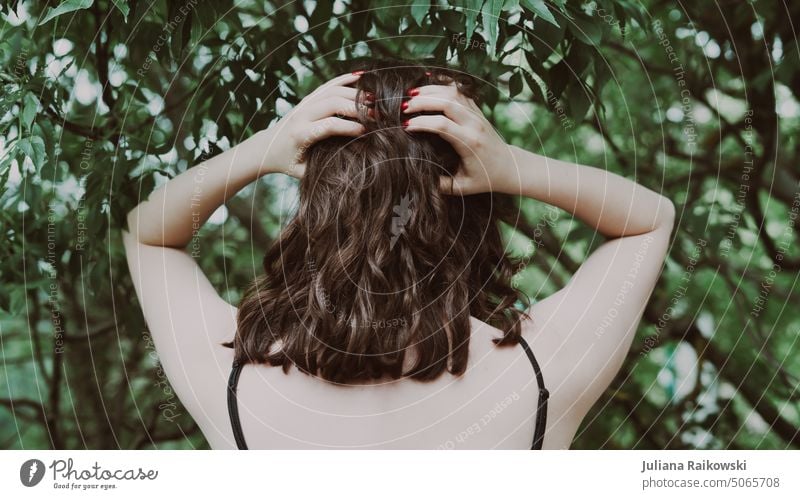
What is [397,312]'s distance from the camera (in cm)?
53

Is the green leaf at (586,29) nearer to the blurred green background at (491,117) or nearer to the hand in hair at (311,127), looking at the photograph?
the blurred green background at (491,117)

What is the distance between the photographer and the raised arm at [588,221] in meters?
0.52

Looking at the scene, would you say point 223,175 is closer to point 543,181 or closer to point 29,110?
point 29,110

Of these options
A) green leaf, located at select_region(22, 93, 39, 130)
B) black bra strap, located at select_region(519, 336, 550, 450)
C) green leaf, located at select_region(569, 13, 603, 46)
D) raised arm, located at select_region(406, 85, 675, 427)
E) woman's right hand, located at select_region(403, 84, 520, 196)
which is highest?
green leaf, located at select_region(569, 13, 603, 46)

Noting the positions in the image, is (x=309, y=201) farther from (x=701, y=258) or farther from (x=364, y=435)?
(x=701, y=258)

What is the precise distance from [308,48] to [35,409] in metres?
0.55

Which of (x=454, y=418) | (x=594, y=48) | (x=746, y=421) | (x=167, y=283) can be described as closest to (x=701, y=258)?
(x=746, y=421)

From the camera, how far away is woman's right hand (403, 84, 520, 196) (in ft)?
1.69

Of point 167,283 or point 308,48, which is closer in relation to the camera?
point 167,283

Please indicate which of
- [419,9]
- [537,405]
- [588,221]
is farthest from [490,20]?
[537,405]

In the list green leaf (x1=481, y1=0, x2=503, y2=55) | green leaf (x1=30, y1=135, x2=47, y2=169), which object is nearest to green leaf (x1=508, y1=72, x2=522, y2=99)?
green leaf (x1=481, y1=0, x2=503, y2=55)
